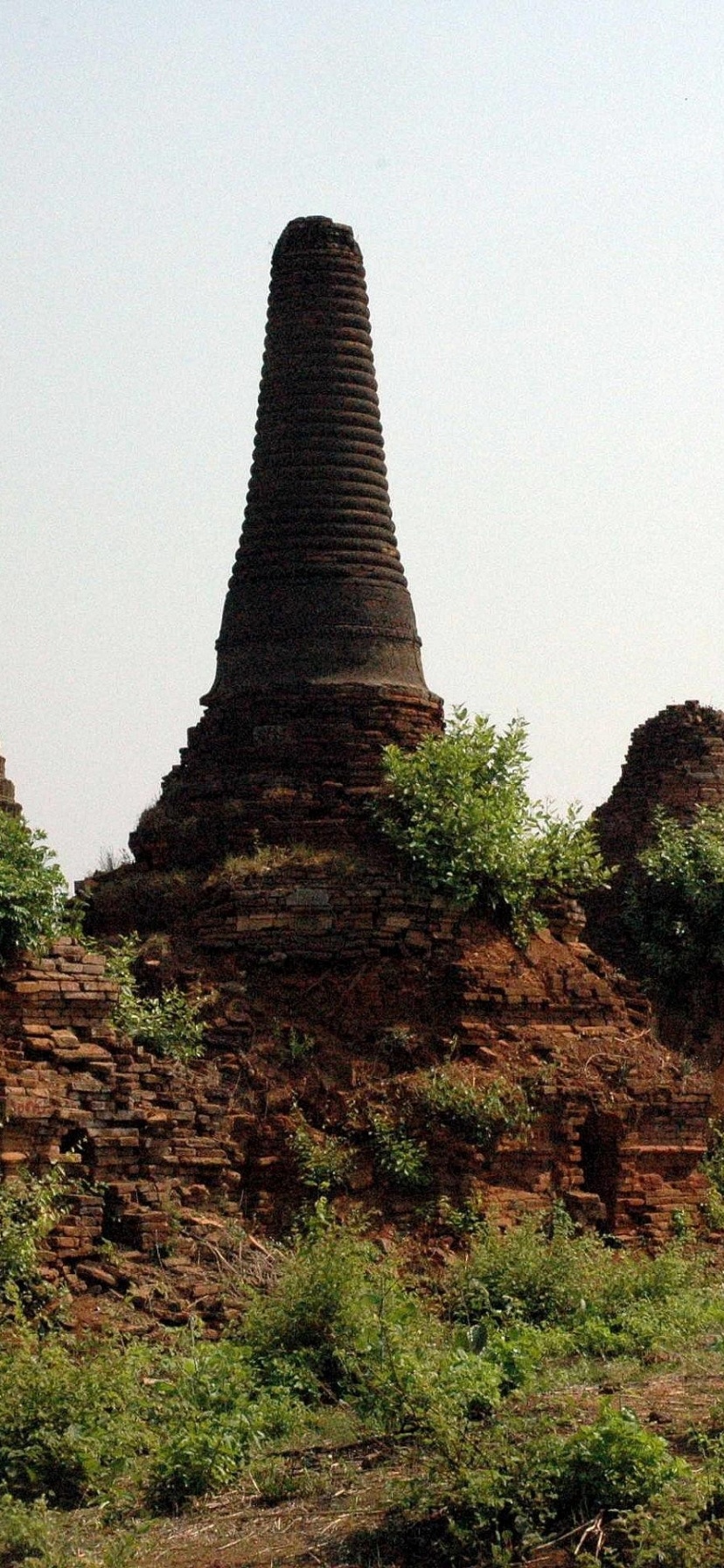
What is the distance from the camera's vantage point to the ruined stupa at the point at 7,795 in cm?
1811

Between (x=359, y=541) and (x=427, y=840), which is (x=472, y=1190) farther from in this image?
(x=359, y=541)

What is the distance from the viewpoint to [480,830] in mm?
17266

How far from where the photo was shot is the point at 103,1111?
1454cm

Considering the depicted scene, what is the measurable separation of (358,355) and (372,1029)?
600 cm

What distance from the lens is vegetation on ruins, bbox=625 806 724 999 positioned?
2109 cm

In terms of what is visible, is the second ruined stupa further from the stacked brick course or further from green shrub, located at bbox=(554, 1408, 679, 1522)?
green shrub, located at bbox=(554, 1408, 679, 1522)

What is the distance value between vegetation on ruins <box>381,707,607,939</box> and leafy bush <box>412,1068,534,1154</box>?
141cm

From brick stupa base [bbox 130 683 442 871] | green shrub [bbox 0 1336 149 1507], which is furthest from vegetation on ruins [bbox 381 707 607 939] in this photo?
green shrub [bbox 0 1336 149 1507]

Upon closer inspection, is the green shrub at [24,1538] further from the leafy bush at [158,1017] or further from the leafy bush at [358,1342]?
the leafy bush at [158,1017]

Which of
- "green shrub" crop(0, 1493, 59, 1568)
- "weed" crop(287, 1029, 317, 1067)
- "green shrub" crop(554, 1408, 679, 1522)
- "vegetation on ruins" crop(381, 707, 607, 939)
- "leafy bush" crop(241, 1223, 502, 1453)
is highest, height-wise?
"vegetation on ruins" crop(381, 707, 607, 939)

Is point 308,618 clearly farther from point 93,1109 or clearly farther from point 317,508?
point 93,1109

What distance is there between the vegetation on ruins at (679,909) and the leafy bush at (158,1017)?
20.5ft

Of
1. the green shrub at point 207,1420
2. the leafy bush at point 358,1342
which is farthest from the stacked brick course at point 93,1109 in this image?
the green shrub at point 207,1420

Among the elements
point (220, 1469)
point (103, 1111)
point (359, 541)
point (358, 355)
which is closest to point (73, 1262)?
point (103, 1111)
